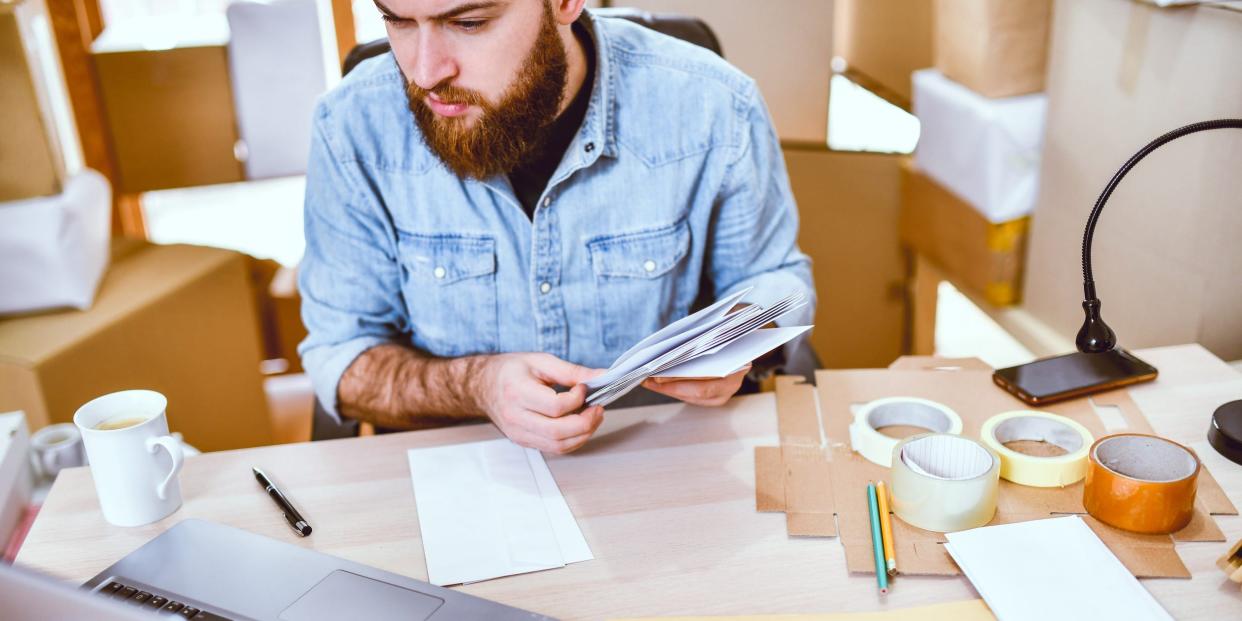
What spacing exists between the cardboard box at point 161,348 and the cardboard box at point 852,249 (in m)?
1.17

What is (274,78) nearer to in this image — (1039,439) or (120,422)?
(120,422)

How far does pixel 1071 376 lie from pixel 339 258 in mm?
888

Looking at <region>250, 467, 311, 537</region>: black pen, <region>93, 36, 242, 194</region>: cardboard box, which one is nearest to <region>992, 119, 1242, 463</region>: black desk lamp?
<region>250, 467, 311, 537</region>: black pen

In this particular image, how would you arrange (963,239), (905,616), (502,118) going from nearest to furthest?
(905,616), (502,118), (963,239)

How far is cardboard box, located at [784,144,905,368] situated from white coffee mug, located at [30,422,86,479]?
130 cm

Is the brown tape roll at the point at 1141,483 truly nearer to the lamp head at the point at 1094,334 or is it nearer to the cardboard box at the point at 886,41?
the lamp head at the point at 1094,334

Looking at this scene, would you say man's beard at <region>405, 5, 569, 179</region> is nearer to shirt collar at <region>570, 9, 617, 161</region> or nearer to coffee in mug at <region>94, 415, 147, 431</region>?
shirt collar at <region>570, 9, 617, 161</region>

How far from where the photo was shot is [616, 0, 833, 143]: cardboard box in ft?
5.79

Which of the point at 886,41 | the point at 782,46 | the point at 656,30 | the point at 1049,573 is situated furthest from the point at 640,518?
the point at 886,41

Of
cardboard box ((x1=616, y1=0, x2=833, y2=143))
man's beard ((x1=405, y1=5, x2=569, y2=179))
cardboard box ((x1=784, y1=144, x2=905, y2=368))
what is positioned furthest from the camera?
cardboard box ((x1=784, y1=144, x2=905, y2=368))

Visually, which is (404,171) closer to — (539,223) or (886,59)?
(539,223)

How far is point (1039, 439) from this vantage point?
0.96 meters

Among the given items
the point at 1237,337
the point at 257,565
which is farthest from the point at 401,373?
the point at 1237,337

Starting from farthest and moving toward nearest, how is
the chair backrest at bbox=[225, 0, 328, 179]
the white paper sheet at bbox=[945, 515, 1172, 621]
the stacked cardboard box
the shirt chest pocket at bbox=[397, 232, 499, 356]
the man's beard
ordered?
1. the chair backrest at bbox=[225, 0, 328, 179]
2. the stacked cardboard box
3. the shirt chest pocket at bbox=[397, 232, 499, 356]
4. the man's beard
5. the white paper sheet at bbox=[945, 515, 1172, 621]
